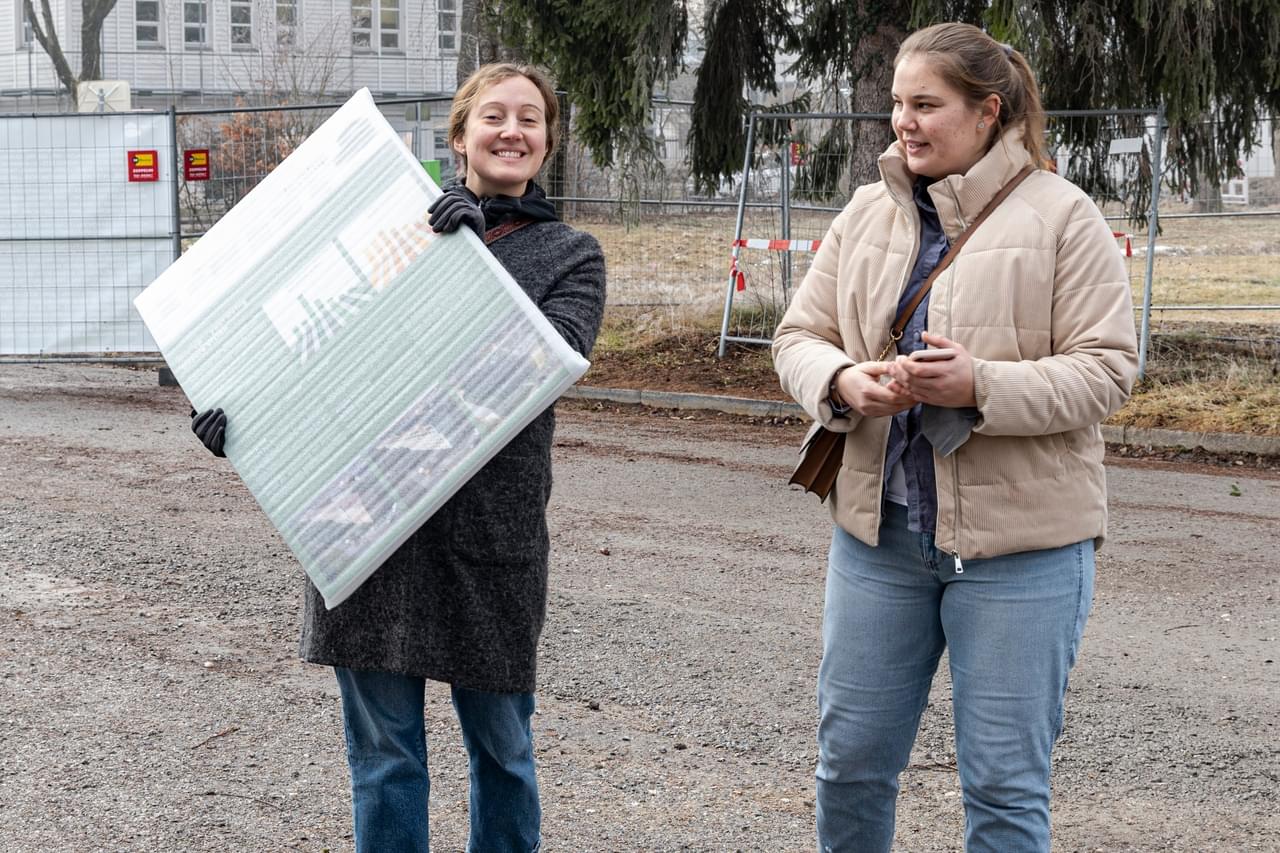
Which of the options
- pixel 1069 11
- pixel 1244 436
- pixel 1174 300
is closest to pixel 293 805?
pixel 1244 436

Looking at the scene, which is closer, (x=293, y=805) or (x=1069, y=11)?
(x=293, y=805)

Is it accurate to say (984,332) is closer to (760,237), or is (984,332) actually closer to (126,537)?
(126,537)

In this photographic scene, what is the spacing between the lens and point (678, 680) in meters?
5.25

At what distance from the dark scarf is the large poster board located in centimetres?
26

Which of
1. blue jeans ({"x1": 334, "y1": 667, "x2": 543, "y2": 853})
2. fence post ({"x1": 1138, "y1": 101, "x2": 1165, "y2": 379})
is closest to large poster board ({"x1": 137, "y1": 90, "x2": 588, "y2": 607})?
blue jeans ({"x1": 334, "y1": 667, "x2": 543, "y2": 853})

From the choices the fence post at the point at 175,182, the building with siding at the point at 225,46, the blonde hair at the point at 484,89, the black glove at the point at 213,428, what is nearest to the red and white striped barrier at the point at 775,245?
the fence post at the point at 175,182

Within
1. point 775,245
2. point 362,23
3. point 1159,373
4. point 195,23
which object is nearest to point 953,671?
point 1159,373

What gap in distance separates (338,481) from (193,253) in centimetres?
62

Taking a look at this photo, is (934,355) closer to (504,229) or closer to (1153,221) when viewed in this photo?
(504,229)

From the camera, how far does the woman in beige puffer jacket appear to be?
281 cm

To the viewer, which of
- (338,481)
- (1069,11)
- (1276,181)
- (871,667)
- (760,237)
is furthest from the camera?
(1276,181)

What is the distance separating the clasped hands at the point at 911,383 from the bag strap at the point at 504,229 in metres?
0.79

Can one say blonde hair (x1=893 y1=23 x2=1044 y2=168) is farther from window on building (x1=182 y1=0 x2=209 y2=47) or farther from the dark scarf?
window on building (x1=182 y1=0 x2=209 y2=47)

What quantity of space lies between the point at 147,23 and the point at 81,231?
2771 centimetres
